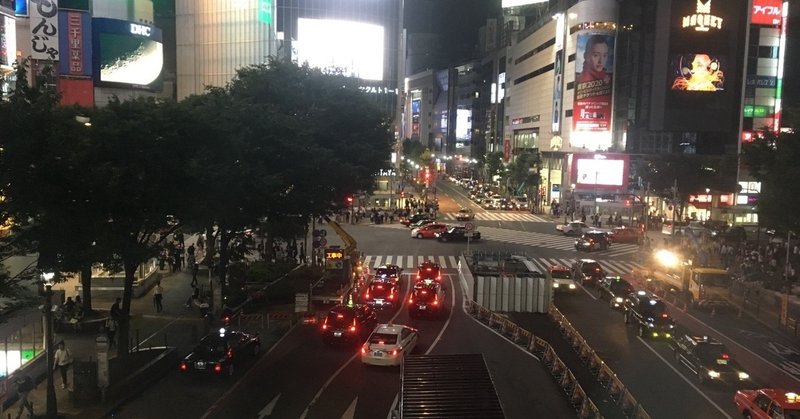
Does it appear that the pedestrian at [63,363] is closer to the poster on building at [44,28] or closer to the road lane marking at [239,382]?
the road lane marking at [239,382]

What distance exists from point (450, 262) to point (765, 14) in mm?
51802

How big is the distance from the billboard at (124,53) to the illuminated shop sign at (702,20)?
58015 mm

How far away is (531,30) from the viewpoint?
356 feet

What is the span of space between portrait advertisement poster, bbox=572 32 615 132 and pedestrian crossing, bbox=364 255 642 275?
3633 centimetres

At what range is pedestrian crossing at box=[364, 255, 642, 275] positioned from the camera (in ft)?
136

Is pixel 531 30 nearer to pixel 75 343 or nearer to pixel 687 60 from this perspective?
pixel 687 60

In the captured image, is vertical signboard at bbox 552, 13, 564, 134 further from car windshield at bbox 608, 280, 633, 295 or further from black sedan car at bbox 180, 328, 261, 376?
black sedan car at bbox 180, 328, 261, 376

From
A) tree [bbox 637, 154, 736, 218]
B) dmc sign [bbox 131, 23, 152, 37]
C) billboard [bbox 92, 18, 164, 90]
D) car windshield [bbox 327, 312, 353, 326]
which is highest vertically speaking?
dmc sign [bbox 131, 23, 152, 37]

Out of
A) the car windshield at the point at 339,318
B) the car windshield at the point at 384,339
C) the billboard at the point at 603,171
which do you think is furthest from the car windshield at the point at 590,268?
the billboard at the point at 603,171

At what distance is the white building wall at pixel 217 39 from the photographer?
85.6 metres

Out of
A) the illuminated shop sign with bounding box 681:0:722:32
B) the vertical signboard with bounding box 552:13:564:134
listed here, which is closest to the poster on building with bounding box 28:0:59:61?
the vertical signboard with bounding box 552:13:564:134

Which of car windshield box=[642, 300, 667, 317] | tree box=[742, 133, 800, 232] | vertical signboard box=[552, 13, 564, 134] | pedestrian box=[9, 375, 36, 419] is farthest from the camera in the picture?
vertical signboard box=[552, 13, 564, 134]

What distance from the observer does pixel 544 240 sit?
5419 cm

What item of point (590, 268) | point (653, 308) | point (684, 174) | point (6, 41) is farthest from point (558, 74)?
point (6, 41)
